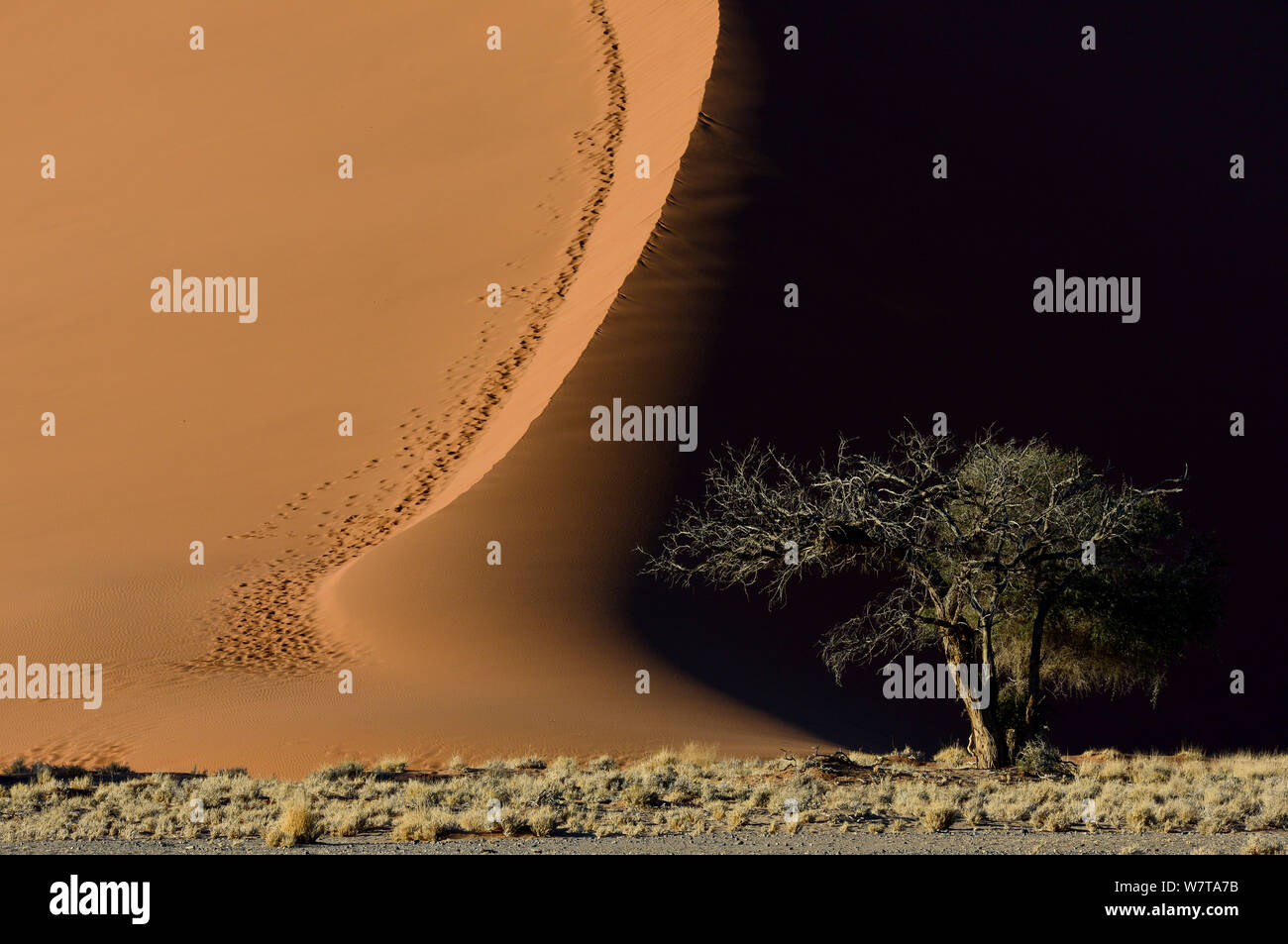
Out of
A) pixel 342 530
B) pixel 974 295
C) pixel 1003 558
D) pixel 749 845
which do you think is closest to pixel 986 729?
pixel 1003 558

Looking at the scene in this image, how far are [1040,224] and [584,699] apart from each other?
14363 millimetres

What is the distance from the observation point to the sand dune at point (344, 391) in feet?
57.1

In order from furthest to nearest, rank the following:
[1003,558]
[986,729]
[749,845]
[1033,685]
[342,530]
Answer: [342,530], [1003,558], [1033,685], [986,729], [749,845]

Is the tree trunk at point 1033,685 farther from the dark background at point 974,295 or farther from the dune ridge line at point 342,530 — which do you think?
the dune ridge line at point 342,530

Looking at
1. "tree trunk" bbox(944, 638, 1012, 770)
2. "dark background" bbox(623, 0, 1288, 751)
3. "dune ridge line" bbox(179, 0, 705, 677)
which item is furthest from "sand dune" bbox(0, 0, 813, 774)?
"tree trunk" bbox(944, 638, 1012, 770)

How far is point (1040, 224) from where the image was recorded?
26.2 meters

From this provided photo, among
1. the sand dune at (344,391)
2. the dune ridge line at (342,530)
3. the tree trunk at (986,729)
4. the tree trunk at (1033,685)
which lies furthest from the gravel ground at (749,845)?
the dune ridge line at (342,530)

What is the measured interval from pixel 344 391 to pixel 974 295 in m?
11.4

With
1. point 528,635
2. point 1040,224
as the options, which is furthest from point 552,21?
point 528,635

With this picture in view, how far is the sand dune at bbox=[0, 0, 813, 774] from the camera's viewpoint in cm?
1741

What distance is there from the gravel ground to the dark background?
6971mm

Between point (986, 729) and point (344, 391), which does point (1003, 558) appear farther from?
point (344, 391)

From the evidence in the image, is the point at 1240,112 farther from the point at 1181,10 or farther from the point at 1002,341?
the point at 1002,341

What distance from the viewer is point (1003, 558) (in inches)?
602
